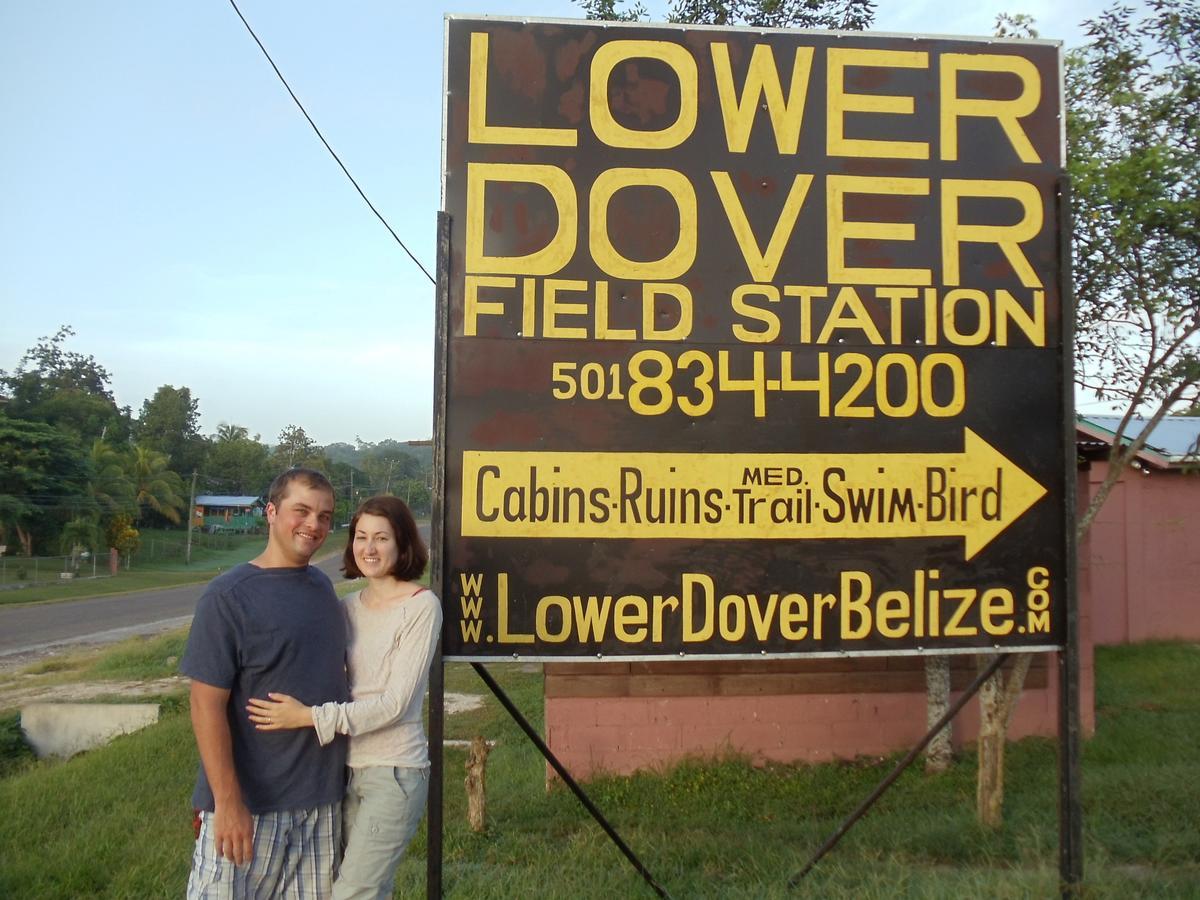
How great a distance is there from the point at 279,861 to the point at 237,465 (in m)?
74.7

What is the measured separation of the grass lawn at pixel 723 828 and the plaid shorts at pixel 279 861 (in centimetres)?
136

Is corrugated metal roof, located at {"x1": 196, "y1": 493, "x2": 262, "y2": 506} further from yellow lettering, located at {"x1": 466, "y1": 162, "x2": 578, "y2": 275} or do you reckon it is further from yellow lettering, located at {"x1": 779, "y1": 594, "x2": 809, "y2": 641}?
yellow lettering, located at {"x1": 779, "y1": 594, "x2": 809, "y2": 641}

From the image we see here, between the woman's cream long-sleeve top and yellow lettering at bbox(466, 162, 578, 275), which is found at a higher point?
yellow lettering at bbox(466, 162, 578, 275)

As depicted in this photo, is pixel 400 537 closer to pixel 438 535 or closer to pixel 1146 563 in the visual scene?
pixel 438 535

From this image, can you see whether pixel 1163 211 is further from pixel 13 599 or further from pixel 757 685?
pixel 13 599

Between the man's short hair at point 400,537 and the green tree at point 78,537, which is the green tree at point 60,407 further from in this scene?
the man's short hair at point 400,537

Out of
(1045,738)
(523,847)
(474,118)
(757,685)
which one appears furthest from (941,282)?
(1045,738)

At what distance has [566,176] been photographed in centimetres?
358

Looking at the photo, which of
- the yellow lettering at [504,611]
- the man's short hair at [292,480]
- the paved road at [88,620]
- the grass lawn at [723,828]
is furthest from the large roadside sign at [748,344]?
the paved road at [88,620]

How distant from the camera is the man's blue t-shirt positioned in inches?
97.6

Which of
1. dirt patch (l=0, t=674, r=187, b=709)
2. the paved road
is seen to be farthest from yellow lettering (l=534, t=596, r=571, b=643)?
the paved road

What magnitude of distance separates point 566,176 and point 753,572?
1.62 m

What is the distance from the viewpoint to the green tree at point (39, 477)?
42125mm

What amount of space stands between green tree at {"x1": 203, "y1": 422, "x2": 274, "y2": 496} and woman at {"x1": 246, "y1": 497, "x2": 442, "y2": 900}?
234 ft
